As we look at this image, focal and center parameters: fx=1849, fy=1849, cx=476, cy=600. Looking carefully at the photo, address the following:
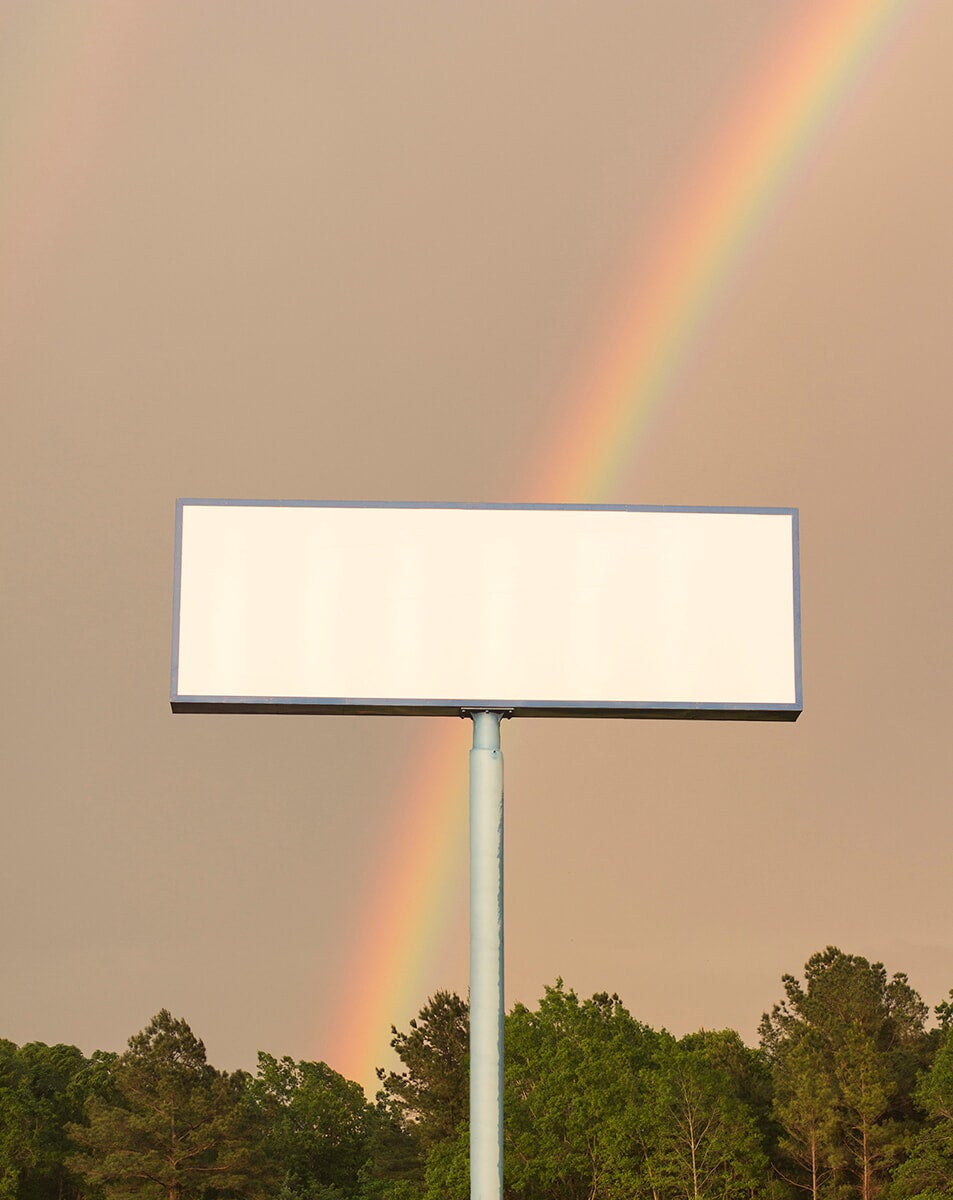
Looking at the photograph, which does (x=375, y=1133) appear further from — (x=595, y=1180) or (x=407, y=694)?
(x=407, y=694)

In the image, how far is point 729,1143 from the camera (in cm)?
7531

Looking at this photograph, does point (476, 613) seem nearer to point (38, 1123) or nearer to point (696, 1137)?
point (696, 1137)

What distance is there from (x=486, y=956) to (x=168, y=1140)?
6383 cm

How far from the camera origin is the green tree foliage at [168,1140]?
76812 mm

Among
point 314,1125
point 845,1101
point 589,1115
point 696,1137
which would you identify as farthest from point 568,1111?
point 314,1125

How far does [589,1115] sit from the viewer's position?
78.1 m

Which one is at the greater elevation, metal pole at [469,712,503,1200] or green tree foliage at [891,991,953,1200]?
metal pole at [469,712,503,1200]

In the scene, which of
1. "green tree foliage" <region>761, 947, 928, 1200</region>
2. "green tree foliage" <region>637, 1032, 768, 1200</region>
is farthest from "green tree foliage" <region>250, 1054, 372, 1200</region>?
"green tree foliage" <region>761, 947, 928, 1200</region>

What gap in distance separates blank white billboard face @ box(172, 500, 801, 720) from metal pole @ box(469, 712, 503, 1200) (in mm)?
646

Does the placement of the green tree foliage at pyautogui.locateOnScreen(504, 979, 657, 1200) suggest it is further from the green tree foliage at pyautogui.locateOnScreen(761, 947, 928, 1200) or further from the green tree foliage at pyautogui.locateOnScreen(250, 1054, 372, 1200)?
the green tree foliage at pyautogui.locateOnScreen(250, 1054, 372, 1200)

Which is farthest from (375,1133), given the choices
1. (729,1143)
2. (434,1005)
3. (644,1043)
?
(729,1143)

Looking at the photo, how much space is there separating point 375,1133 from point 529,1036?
41.6ft

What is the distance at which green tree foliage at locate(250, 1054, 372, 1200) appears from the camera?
92.2 metres

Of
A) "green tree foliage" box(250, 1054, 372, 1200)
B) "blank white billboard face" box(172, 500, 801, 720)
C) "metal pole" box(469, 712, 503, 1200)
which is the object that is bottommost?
"green tree foliage" box(250, 1054, 372, 1200)
